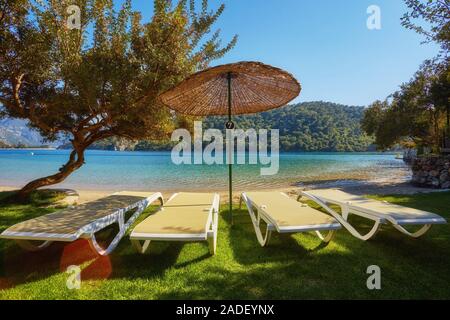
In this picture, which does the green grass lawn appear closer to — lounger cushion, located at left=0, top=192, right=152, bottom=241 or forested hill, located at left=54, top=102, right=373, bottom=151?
lounger cushion, located at left=0, top=192, right=152, bottom=241

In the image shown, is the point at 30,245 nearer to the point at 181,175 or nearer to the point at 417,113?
the point at 181,175

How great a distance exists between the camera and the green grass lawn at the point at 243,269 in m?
2.90

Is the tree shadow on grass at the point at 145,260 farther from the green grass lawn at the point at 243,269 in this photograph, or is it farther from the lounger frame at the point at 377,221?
the lounger frame at the point at 377,221

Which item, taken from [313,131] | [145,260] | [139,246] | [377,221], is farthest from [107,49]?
[313,131]

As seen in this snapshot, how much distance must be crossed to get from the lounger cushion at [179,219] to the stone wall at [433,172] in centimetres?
1099

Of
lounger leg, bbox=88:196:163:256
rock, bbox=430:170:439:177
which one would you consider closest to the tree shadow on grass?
lounger leg, bbox=88:196:163:256

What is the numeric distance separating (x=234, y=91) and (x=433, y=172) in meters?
10.9

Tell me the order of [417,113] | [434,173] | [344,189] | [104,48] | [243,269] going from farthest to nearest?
[417,113], [344,189], [434,173], [104,48], [243,269]

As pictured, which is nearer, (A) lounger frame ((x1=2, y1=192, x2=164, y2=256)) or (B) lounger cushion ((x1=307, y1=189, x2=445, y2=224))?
(A) lounger frame ((x1=2, y1=192, x2=164, y2=256))

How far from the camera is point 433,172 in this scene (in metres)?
11.6

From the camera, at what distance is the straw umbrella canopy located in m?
4.76

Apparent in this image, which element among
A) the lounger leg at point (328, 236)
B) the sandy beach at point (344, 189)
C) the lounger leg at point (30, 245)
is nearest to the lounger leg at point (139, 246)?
the lounger leg at point (30, 245)

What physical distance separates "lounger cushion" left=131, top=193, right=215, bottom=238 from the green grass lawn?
0.48 meters
